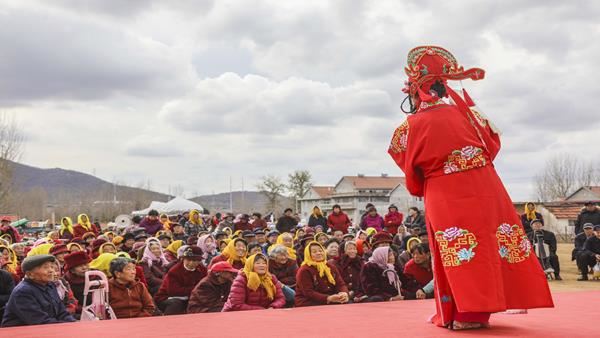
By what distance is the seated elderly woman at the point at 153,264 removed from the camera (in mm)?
6844

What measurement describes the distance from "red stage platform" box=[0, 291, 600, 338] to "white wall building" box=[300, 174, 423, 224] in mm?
35847

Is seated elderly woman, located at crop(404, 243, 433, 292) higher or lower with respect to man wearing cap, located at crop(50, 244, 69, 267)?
lower

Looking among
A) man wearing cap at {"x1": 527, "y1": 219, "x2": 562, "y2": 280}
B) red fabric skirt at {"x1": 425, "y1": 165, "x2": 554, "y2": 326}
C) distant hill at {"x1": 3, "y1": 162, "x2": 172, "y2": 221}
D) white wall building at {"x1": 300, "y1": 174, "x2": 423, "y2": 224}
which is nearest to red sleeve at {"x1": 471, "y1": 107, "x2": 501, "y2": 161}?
red fabric skirt at {"x1": 425, "y1": 165, "x2": 554, "y2": 326}

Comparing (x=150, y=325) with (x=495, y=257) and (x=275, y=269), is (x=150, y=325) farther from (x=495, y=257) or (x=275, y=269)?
(x=275, y=269)

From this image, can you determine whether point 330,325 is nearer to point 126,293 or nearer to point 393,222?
point 126,293

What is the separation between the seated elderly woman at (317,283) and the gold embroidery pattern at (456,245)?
296 cm

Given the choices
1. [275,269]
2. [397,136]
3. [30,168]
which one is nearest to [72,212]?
[275,269]

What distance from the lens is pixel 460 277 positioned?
2.85 m

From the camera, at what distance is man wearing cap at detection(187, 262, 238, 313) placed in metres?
5.62

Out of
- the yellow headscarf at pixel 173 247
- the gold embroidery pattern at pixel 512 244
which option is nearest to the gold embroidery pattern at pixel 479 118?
the gold embroidery pattern at pixel 512 244

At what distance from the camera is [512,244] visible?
2926 mm

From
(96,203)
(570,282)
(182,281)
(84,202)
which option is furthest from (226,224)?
(84,202)

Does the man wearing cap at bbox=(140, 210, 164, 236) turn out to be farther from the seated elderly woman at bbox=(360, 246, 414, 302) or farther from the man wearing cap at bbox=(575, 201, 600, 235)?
the man wearing cap at bbox=(575, 201, 600, 235)

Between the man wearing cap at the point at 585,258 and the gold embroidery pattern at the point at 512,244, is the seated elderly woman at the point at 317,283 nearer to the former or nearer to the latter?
the gold embroidery pattern at the point at 512,244
